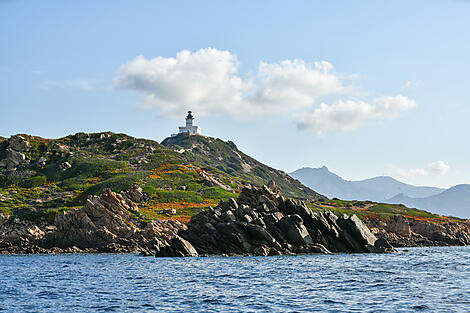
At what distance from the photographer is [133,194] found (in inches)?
6836

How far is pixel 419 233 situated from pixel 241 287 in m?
122

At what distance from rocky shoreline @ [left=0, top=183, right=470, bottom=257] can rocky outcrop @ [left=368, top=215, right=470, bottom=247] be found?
1.02ft

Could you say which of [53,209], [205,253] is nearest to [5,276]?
[205,253]

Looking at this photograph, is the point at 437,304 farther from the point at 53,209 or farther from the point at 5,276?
the point at 53,209

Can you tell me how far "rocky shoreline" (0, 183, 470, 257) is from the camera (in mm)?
96375

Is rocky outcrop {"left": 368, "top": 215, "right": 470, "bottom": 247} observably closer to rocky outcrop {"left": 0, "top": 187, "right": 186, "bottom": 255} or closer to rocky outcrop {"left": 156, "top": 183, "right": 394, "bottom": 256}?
rocky outcrop {"left": 156, "top": 183, "right": 394, "bottom": 256}

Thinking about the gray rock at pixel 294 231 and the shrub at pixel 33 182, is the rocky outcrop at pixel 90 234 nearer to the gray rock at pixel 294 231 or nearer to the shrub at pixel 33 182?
the gray rock at pixel 294 231

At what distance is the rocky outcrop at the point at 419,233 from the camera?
14675 centimetres

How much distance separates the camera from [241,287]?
2008 inches

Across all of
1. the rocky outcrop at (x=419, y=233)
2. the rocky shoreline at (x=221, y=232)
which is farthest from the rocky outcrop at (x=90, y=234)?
the rocky outcrop at (x=419, y=233)

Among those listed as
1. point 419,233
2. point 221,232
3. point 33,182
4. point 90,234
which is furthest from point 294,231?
point 33,182

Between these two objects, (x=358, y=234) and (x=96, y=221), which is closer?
(x=358, y=234)

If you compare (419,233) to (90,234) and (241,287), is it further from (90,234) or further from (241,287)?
(241,287)

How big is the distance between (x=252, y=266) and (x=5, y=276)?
33.9 m
